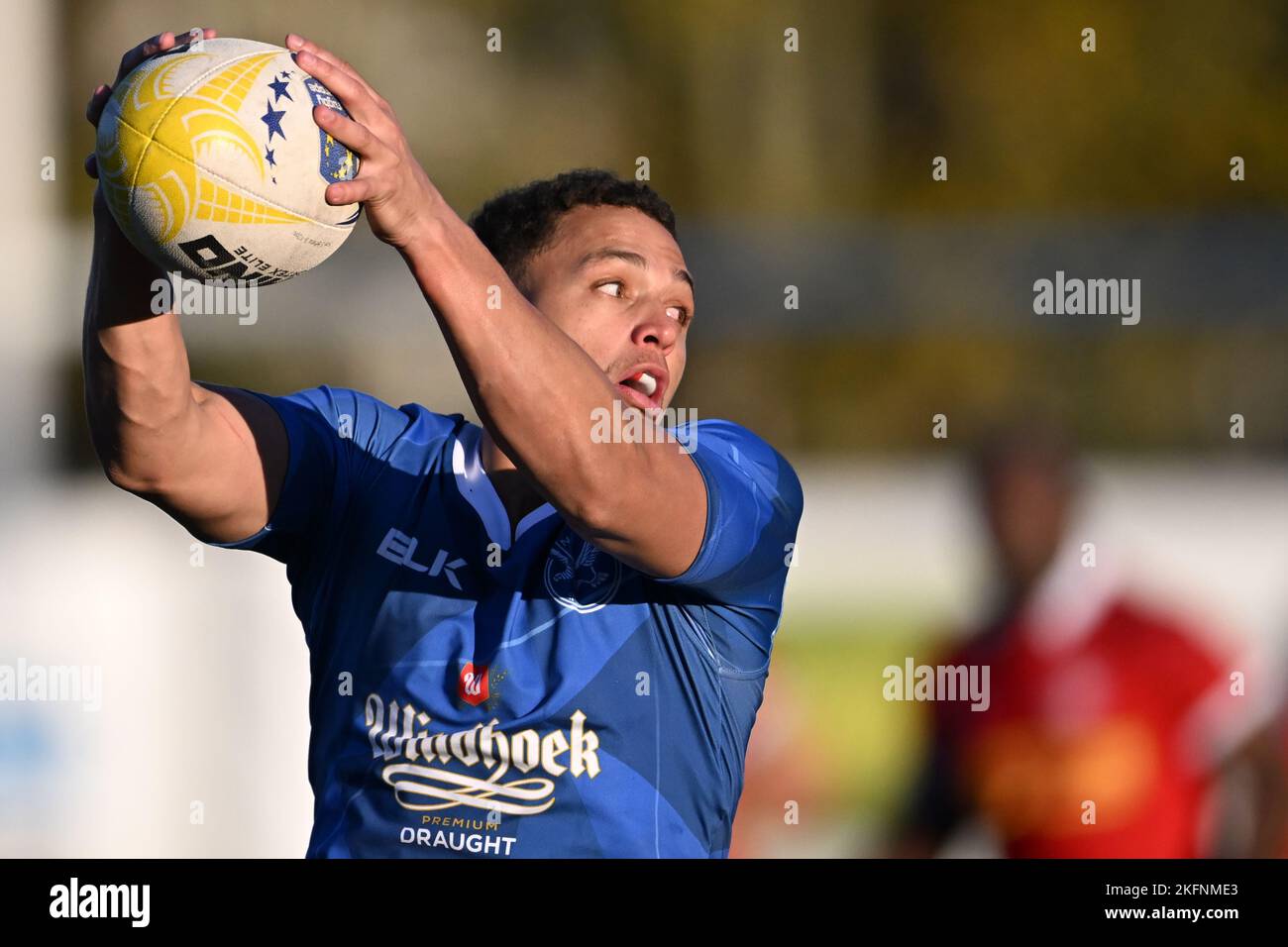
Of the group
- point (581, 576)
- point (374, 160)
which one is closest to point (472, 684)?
point (581, 576)

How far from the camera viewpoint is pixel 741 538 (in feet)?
8.05

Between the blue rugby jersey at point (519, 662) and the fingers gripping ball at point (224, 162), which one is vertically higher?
the fingers gripping ball at point (224, 162)

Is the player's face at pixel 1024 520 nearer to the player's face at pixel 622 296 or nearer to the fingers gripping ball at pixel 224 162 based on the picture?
the player's face at pixel 622 296

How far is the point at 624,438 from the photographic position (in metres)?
2.23

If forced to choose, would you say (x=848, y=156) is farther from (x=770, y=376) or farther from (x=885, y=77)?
(x=770, y=376)

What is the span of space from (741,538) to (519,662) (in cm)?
45

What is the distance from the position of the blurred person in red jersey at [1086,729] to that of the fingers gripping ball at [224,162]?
3408mm

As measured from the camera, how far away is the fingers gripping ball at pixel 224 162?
211 centimetres

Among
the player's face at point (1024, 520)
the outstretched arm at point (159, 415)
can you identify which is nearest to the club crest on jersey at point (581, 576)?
the outstretched arm at point (159, 415)

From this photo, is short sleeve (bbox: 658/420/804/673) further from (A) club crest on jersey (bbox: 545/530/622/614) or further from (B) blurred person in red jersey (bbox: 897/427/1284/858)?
(B) blurred person in red jersey (bbox: 897/427/1284/858)

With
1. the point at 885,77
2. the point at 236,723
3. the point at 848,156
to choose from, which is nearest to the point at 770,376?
the point at 848,156

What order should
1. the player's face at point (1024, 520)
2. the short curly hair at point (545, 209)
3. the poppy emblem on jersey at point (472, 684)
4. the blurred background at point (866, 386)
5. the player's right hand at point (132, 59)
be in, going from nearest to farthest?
1. the player's right hand at point (132, 59)
2. the poppy emblem on jersey at point (472, 684)
3. the short curly hair at point (545, 209)
4. the blurred background at point (866, 386)
5. the player's face at point (1024, 520)

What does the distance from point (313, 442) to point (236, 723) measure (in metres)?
2.99
